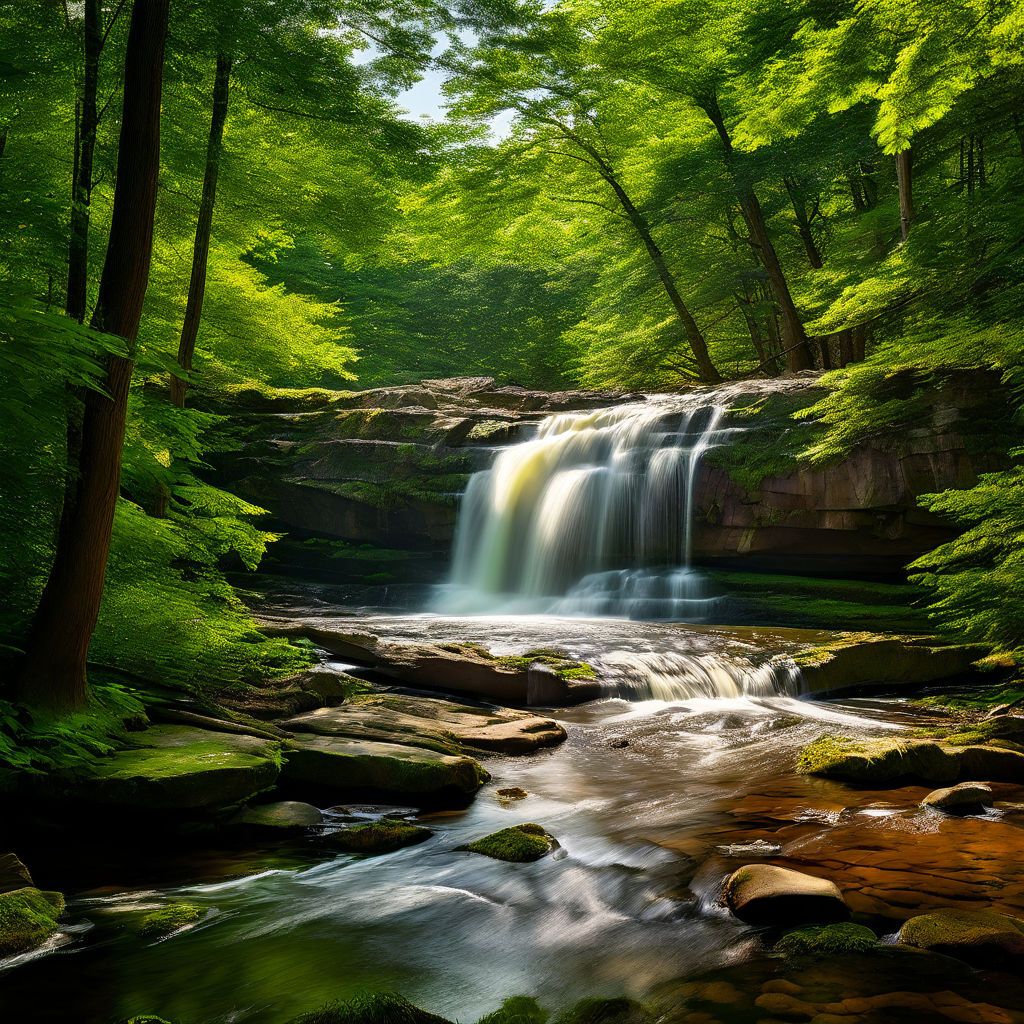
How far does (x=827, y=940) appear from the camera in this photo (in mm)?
3195

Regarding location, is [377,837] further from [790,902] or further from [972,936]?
[972,936]

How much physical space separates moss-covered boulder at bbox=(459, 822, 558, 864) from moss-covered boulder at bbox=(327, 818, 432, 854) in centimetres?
38

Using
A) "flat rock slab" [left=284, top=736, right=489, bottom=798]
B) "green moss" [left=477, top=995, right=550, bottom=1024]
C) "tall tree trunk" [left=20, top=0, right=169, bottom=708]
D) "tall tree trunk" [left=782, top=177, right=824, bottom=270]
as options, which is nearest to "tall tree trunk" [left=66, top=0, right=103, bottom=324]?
"tall tree trunk" [left=20, top=0, right=169, bottom=708]

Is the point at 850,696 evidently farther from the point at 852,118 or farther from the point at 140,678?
the point at 852,118

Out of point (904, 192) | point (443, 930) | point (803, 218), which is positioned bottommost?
point (443, 930)

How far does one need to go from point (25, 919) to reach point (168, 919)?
585 millimetres

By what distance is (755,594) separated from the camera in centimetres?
1302

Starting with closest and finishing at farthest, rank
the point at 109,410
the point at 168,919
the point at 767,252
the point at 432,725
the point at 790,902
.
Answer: the point at 790,902, the point at 168,919, the point at 109,410, the point at 432,725, the point at 767,252

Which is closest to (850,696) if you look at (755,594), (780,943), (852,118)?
(755,594)

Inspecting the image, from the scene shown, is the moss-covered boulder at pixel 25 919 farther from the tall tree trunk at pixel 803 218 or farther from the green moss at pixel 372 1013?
the tall tree trunk at pixel 803 218

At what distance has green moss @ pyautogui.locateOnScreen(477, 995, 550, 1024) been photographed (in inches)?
112

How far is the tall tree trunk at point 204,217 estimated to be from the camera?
7.76m

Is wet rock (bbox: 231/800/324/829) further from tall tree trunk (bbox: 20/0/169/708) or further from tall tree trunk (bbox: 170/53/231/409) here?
tall tree trunk (bbox: 170/53/231/409)

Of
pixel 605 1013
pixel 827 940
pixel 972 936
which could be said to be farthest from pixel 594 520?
pixel 605 1013
